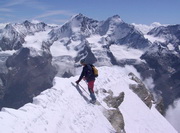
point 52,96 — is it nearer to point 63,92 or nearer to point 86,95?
point 63,92

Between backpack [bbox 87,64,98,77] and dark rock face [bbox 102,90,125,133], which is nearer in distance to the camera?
dark rock face [bbox 102,90,125,133]

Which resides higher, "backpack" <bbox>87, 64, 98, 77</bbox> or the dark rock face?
"backpack" <bbox>87, 64, 98, 77</bbox>

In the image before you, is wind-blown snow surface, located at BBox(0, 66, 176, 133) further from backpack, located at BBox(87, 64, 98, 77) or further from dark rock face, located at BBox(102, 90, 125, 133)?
backpack, located at BBox(87, 64, 98, 77)

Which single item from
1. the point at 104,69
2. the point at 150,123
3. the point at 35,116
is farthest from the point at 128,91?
the point at 35,116

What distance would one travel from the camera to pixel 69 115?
2019 cm

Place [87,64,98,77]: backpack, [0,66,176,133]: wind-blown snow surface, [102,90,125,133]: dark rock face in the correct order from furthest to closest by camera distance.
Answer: [87,64,98,77]: backpack → [102,90,125,133]: dark rock face → [0,66,176,133]: wind-blown snow surface

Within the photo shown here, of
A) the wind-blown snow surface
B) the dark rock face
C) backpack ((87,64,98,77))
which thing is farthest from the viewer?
backpack ((87,64,98,77))

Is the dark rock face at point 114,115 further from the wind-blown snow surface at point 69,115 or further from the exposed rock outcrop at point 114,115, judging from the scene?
the wind-blown snow surface at point 69,115

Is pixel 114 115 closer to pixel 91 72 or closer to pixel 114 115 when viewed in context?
pixel 114 115

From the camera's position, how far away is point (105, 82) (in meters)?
33.1

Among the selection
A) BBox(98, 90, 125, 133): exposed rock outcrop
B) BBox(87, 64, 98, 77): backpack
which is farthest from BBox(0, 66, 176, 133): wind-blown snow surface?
BBox(87, 64, 98, 77): backpack

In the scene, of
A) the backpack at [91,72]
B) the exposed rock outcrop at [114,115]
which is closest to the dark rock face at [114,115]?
the exposed rock outcrop at [114,115]

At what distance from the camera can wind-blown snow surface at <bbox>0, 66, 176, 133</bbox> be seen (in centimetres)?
1600

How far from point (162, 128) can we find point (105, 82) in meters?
8.18
